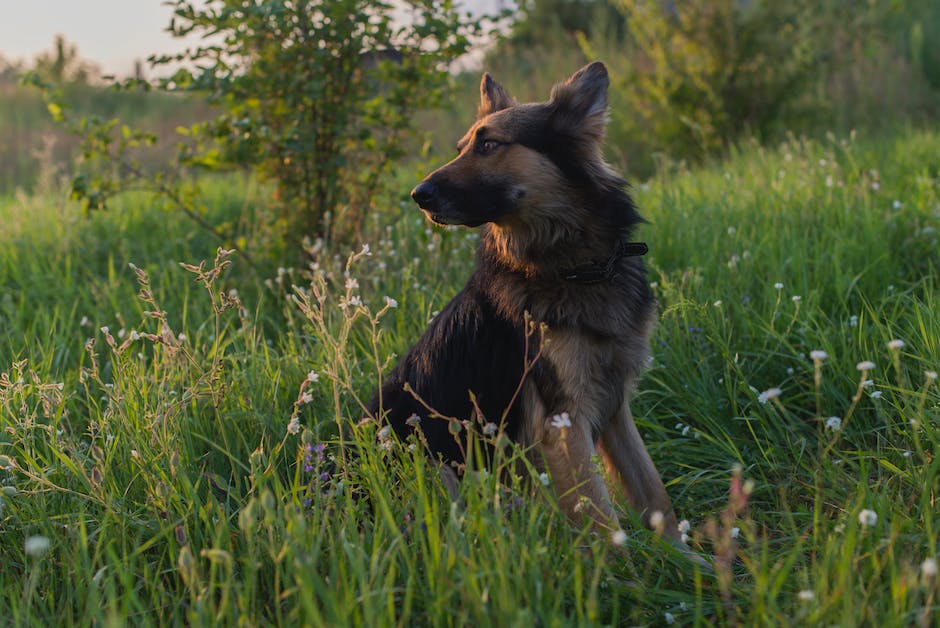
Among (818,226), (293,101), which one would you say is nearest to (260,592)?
(293,101)

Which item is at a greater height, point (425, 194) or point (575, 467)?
point (425, 194)

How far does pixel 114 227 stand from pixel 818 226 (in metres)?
5.01

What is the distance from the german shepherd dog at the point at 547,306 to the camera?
→ 267cm

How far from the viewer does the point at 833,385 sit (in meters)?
3.04

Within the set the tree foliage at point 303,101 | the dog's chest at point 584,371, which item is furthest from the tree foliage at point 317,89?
the dog's chest at point 584,371

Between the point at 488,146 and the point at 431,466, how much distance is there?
1.21m

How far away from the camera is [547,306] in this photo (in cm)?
275

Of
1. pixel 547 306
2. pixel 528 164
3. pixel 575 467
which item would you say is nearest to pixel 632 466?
pixel 575 467

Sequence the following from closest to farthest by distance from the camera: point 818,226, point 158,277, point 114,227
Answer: point 818,226
point 158,277
point 114,227

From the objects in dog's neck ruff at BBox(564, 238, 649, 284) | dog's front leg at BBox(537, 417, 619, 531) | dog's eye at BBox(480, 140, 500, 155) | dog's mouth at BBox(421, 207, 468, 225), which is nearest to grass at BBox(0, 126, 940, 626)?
dog's front leg at BBox(537, 417, 619, 531)

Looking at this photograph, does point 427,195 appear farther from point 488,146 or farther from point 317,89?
point 317,89

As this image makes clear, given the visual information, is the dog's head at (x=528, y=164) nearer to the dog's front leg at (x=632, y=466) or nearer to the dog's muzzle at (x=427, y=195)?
the dog's muzzle at (x=427, y=195)

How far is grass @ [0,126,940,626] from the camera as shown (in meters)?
1.77

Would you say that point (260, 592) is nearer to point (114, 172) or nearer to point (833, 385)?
point (833, 385)
